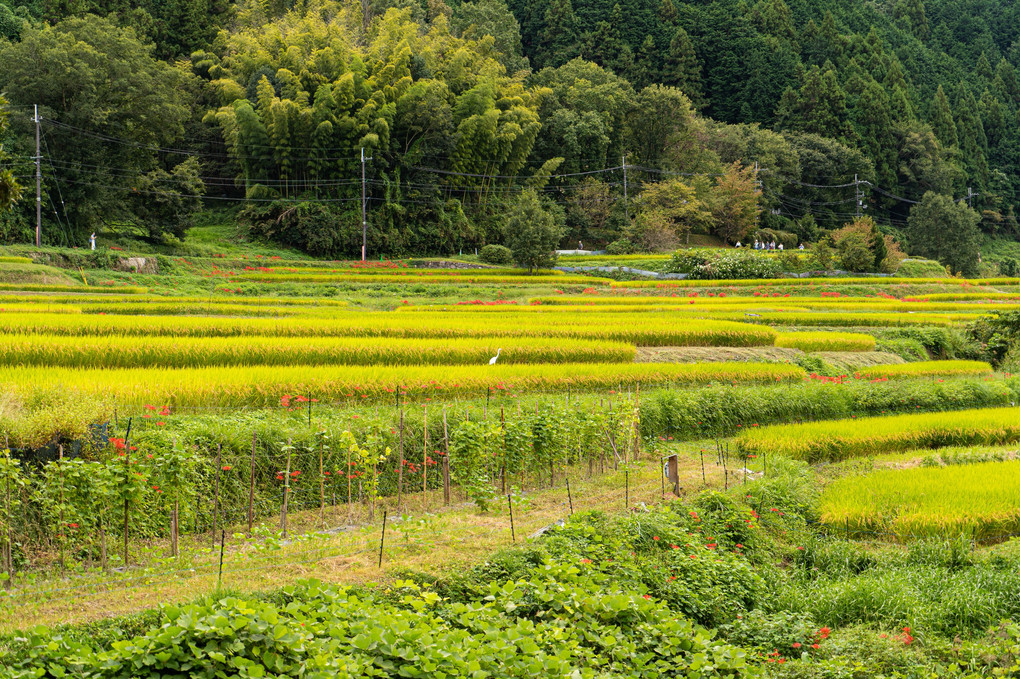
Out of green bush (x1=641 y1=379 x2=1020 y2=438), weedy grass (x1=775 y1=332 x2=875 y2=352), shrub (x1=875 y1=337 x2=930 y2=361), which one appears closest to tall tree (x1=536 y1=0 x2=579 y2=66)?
shrub (x1=875 y1=337 x2=930 y2=361)

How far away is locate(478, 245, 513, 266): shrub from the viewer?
50688 mm

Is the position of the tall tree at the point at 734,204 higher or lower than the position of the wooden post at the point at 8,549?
higher

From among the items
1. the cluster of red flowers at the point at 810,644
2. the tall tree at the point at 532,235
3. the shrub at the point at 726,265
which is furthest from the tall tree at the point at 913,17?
the cluster of red flowers at the point at 810,644

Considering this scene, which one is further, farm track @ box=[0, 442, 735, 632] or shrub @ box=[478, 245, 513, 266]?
shrub @ box=[478, 245, 513, 266]

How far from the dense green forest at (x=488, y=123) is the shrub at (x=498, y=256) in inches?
81.1

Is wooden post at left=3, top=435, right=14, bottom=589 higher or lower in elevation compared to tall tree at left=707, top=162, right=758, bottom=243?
lower

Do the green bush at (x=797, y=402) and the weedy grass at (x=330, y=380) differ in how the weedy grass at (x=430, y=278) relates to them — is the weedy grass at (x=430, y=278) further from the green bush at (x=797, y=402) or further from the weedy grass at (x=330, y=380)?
the green bush at (x=797, y=402)

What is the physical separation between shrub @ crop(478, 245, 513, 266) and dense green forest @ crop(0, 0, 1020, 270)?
2.06 meters

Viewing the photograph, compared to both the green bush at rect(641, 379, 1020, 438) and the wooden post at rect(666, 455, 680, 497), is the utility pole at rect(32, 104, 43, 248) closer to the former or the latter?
the green bush at rect(641, 379, 1020, 438)

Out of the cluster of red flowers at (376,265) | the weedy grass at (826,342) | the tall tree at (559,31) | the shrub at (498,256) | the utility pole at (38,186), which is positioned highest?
the tall tree at (559,31)

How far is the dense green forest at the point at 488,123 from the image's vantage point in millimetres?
42906

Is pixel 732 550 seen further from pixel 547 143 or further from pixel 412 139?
pixel 547 143

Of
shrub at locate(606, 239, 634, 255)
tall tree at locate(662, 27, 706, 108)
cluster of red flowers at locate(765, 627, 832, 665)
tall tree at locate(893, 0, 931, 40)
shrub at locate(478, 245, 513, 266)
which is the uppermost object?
tall tree at locate(893, 0, 931, 40)

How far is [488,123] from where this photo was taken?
190 feet
